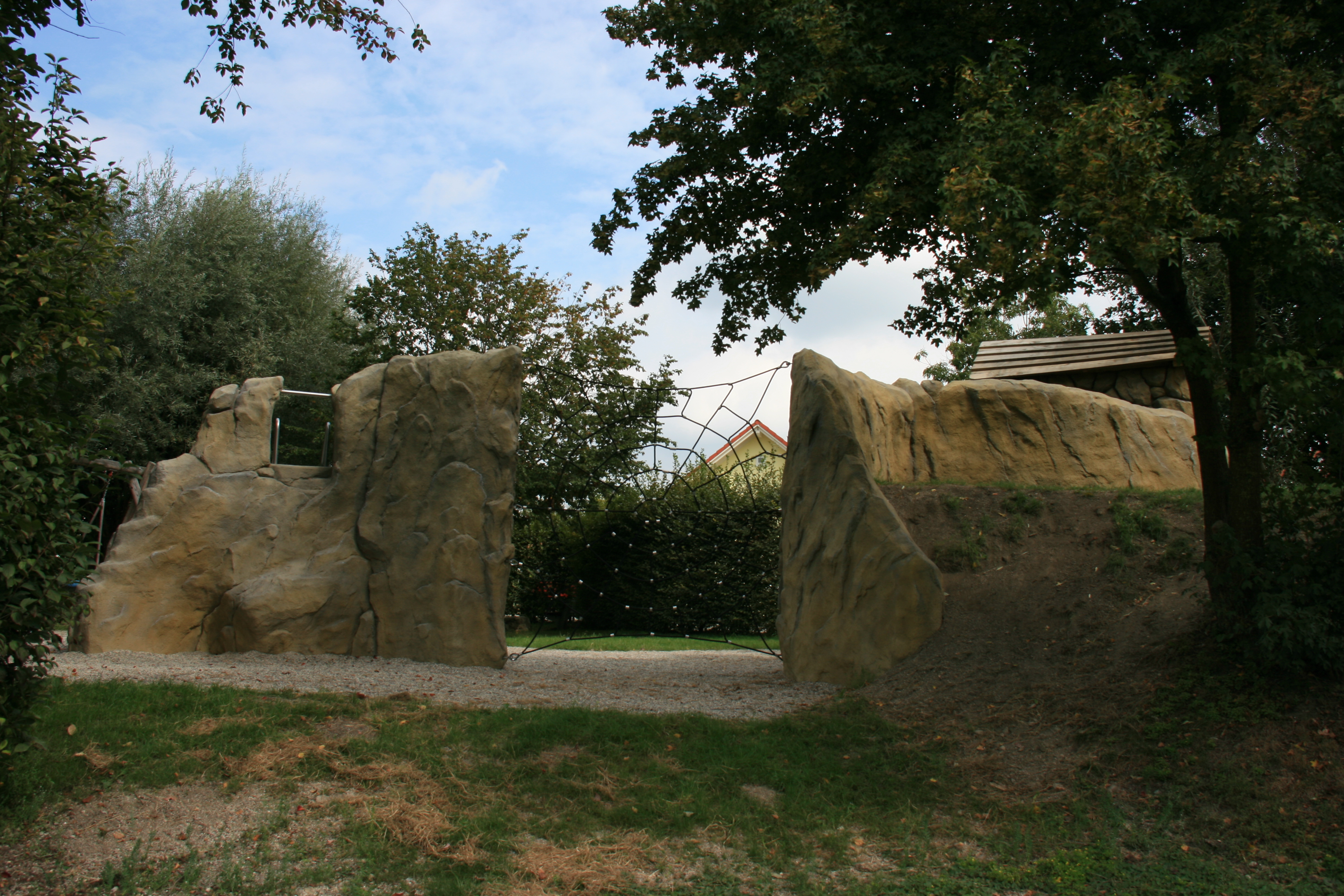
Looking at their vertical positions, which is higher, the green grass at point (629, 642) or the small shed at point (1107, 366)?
the small shed at point (1107, 366)

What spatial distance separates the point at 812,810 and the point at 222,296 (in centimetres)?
1743

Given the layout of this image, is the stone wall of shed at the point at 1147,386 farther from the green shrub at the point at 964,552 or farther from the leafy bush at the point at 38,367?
the leafy bush at the point at 38,367

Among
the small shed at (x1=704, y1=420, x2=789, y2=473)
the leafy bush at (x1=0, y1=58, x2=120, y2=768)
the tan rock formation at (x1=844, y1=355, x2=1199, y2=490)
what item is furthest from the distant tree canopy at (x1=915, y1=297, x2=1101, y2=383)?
the leafy bush at (x1=0, y1=58, x2=120, y2=768)

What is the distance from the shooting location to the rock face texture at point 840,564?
7422 mm

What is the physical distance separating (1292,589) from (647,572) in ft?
32.5

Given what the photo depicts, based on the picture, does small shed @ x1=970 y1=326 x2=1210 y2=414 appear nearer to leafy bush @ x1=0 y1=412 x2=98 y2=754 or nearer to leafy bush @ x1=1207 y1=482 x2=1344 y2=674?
leafy bush @ x1=1207 y1=482 x2=1344 y2=674

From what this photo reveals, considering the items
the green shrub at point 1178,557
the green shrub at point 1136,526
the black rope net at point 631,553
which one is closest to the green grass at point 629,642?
the black rope net at point 631,553

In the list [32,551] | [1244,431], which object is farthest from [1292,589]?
[32,551]

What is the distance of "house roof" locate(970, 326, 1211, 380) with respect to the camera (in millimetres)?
11914

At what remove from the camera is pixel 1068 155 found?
4.98 metres

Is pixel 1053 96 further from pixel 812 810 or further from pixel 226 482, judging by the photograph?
pixel 226 482

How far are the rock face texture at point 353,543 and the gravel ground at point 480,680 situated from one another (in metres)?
0.25

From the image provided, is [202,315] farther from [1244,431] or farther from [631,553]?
[1244,431]

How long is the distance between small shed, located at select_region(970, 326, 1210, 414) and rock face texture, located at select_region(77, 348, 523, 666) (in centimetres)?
685
